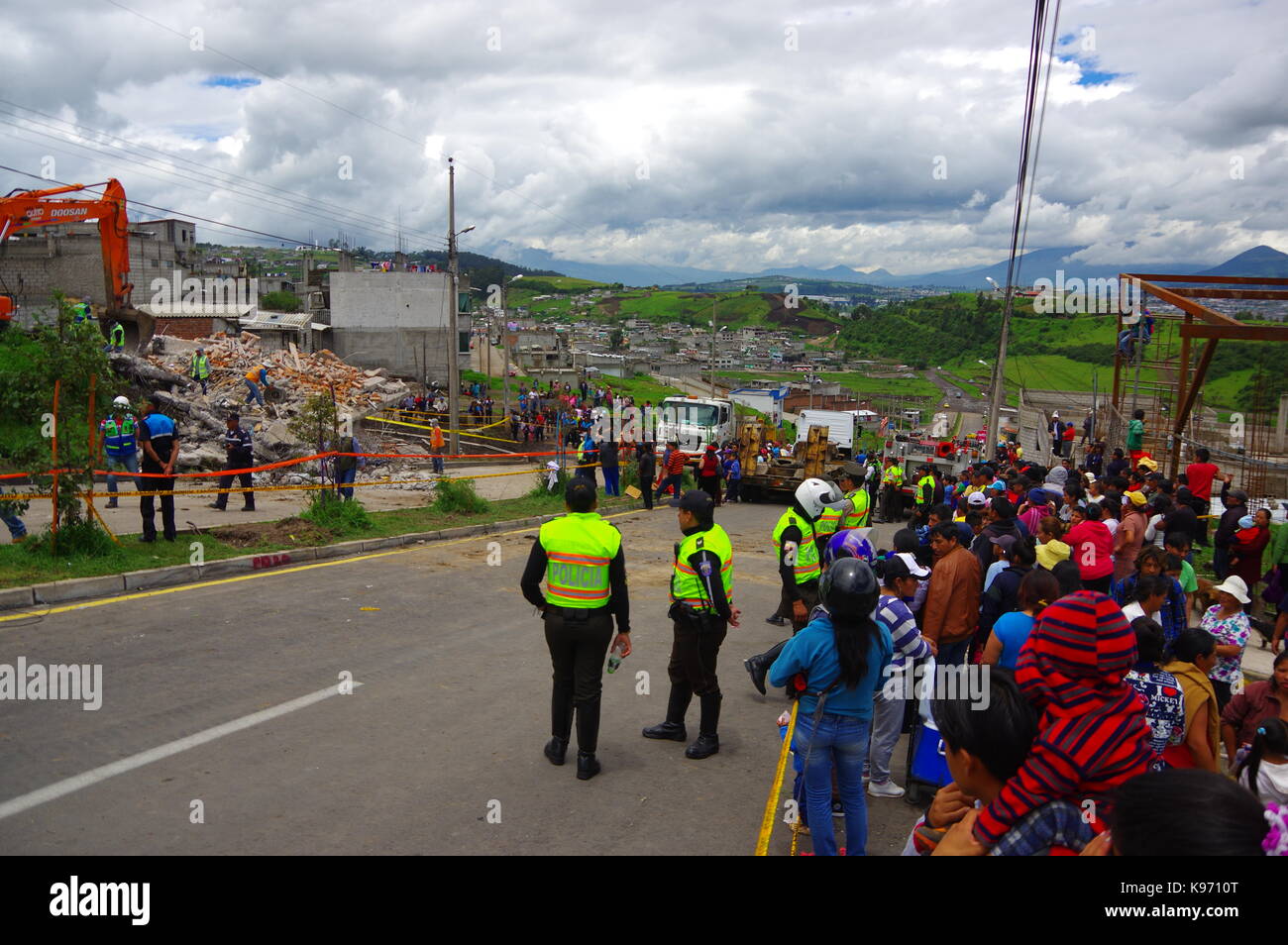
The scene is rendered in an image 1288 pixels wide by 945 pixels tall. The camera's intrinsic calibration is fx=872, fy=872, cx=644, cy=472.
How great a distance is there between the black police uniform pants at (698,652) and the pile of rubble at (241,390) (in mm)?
12963

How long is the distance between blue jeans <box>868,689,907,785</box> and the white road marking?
426 cm

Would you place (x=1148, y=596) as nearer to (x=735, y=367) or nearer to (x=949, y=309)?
(x=949, y=309)

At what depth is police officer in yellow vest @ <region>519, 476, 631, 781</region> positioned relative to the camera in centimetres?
570

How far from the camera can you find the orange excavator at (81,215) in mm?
24531

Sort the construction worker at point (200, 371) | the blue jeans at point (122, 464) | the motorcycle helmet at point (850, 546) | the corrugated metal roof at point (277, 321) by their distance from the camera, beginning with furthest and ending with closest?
the corrugated metal roof at point (277, 321), the construction worker at point (200, 371), the blue jeans at point (122, 464), the motorcycle helmet at point (850, 546)

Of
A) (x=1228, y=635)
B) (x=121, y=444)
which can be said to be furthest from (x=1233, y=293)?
(x=121, y=444)

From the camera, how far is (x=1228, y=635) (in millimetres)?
5957

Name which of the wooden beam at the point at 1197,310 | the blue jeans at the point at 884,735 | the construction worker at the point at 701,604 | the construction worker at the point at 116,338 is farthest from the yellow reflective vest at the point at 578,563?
the construction worker at the point at 116,338

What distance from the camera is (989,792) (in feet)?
9.32

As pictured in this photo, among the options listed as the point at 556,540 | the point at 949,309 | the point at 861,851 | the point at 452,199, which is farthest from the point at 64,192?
the point at 949,309

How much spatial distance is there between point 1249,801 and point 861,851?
118 inches

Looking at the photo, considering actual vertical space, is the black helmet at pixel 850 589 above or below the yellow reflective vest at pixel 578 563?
above

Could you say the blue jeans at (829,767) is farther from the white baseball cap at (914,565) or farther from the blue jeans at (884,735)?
the white baseball cap at (914,565)

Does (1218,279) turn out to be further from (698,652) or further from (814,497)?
(698,652)
